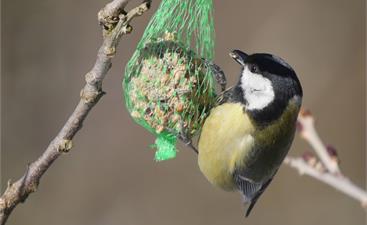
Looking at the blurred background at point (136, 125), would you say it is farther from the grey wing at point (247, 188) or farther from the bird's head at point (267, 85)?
the bird's head at point (267, 85)

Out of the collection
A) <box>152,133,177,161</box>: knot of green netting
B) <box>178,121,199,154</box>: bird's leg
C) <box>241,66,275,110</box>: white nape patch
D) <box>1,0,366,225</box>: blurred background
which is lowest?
<box>1,0,366,225</box>: blurred background

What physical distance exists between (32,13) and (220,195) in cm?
225

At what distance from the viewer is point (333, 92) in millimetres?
A: 5961

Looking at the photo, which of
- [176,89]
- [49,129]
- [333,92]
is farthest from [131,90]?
[333,92]

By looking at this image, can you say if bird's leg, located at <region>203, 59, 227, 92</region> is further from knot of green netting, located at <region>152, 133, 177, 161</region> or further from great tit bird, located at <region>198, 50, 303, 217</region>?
knot of green netting, located at <region>152, 133, 177, 161</region>

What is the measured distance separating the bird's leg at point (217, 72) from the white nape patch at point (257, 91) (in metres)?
0.14

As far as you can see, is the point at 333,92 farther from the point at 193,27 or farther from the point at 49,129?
the point at 193,27

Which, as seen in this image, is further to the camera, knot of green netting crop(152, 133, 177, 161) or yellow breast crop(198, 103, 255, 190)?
knot of green netting crop(152, 133, 177, 161)

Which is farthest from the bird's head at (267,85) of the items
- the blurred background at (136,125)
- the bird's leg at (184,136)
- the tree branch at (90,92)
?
the blurred background at (136,125)

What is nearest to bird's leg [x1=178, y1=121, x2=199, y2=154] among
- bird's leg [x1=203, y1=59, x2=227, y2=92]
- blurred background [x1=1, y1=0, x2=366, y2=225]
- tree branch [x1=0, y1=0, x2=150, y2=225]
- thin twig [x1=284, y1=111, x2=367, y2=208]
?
bird's leg [x1=203, y1=59, x2=227, y2=92]

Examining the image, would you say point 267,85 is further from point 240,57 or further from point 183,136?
point 183,136

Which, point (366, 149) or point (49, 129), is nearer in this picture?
point (49, 129)

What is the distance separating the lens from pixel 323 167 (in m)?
2.45

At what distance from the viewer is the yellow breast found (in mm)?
2752
